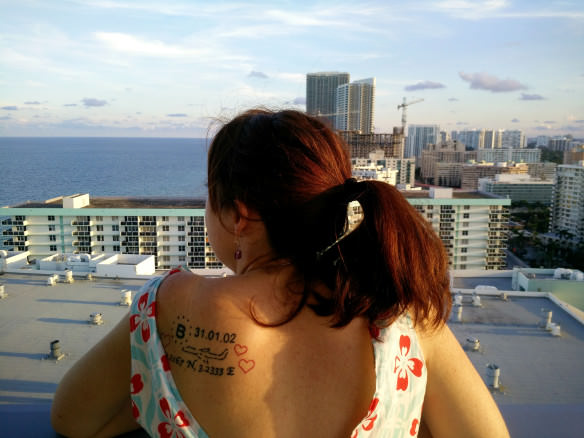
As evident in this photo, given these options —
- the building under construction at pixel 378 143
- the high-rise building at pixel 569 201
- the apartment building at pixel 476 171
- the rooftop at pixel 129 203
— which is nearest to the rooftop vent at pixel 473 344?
the rooftop at pixel 129 203

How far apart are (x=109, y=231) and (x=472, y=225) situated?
10437 mm

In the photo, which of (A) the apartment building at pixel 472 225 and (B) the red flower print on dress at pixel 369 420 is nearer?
(B) the red flower print on dress at pixel 369 420

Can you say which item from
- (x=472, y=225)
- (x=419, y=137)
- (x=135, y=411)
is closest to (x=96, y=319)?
(x=135, y=411)

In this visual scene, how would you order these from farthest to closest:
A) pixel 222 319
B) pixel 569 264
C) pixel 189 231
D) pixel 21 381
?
pixel 569 264 → pixel 189 231 → pixel 21 381 → pixel 222 319

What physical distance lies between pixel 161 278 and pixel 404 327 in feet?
0.82

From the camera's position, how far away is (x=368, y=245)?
47cm

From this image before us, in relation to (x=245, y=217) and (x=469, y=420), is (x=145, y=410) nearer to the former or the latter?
(x=245, y=217)

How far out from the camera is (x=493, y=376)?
3.18m

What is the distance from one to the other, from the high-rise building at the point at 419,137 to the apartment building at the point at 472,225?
42.6m

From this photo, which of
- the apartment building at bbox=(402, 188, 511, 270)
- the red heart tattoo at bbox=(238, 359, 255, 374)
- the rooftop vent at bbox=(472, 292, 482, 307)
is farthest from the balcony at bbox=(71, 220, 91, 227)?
the red heart tattoo at bbox=(238, 359, 255, 374)

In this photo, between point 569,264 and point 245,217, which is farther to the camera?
point 569,264

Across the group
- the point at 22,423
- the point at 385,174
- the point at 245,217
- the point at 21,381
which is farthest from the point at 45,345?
the point at 385,174

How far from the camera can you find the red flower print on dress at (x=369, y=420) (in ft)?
1.49

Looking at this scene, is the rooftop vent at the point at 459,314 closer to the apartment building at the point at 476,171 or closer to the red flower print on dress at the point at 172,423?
the red flower print on dress at the point at 172,423
